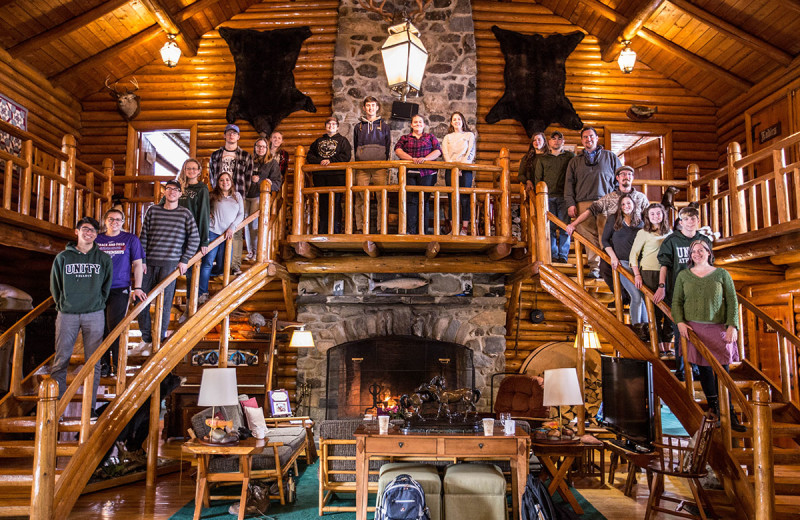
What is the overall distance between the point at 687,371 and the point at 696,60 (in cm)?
587

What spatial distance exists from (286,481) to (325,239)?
2720mm

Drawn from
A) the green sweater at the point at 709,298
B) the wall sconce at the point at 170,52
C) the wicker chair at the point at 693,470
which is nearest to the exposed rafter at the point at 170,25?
the wall sconce at the point at 170,52

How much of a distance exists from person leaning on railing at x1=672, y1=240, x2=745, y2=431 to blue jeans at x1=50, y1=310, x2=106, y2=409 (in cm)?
533

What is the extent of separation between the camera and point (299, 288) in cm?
894

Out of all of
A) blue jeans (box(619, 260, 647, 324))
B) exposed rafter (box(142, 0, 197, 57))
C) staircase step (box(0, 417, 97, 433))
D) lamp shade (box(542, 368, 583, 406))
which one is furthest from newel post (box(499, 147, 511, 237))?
exposed rafter (box(142, 0, 197, 57))

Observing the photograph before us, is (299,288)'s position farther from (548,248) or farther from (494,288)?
(548,248)

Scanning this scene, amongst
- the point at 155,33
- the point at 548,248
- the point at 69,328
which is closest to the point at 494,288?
the point at 548,248

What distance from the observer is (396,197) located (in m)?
8.38

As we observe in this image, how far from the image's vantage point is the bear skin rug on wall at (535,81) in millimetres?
9711

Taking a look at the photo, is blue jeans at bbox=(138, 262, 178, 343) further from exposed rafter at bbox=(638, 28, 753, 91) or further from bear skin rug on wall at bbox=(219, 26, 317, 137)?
exposed rafter at bbox=(638, 28, 753, 91)

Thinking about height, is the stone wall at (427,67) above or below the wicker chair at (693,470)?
above

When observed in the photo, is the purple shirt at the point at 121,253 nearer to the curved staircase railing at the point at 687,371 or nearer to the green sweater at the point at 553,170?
the curved staircase railing at the point at 687,371

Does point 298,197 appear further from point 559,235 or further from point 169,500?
point 169,500

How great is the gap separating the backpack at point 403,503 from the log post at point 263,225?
12.1 feet
